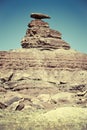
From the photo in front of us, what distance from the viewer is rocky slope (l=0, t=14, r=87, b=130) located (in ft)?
233

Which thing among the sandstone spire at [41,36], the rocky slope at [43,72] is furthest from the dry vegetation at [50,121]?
the sandstone spire at [41,36]

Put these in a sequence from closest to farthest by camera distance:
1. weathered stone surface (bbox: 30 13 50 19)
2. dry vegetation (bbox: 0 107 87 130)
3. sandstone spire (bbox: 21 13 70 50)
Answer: dry vegetation (bbox: 0 107 87 130) < sandstone spire (bbox: 21 13 70 50) < weathered stone surface (bbox: 30 13 50 19)

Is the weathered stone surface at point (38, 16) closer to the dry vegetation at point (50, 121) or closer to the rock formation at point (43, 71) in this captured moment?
the rock formation at point (43, 71)

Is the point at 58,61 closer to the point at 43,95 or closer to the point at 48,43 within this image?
the point at 48,43

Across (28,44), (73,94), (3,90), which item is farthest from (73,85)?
(28,44)

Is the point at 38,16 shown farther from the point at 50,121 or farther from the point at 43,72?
the point at 50,121

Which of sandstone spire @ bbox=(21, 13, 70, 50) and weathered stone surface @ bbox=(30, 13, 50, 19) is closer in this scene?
sandstone spire @ bbox=(21, 13, 70, 50)

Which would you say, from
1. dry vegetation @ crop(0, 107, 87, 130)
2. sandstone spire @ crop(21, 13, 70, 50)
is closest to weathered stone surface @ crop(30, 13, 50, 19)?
sandstone spire @ crop(21, 13, 70, 50)

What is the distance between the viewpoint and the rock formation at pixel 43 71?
71.1 m

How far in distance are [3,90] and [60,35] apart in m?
27.0

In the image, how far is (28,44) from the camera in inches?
3782

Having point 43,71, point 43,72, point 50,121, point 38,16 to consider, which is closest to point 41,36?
point 38,16

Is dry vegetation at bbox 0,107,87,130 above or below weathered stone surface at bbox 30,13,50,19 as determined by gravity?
below

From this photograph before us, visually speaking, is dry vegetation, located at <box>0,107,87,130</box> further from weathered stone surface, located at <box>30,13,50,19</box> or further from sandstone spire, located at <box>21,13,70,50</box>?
weathered stone surface, located at <box>30,13,50,19</box>
